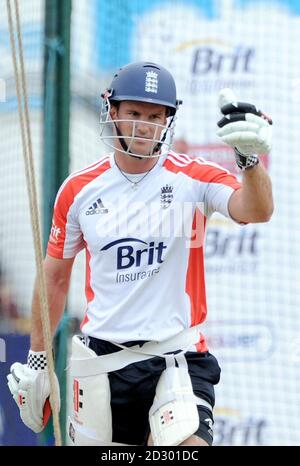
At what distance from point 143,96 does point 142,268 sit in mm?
680

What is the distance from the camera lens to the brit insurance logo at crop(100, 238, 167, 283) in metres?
4.21

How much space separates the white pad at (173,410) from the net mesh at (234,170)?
2467 mm

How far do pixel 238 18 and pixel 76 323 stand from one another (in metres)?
2.10

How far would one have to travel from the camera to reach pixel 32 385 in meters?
4.54

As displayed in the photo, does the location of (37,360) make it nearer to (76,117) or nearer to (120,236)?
(120,236)

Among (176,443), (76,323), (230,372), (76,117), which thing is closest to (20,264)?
(76,323)

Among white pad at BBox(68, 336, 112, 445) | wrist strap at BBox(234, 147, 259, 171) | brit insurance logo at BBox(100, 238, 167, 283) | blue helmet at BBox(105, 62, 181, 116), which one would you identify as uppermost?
blue helmet at BBox(105, 62, 181, 116)

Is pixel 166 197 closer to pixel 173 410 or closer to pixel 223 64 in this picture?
pixel 173 410

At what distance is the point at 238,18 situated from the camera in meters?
6.62

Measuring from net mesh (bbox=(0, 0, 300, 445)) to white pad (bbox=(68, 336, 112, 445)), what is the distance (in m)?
2.17

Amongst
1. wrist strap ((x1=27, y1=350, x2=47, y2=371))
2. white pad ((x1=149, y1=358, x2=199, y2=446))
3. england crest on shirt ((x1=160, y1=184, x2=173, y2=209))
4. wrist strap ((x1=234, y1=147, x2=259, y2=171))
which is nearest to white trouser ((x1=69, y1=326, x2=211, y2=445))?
white pad ((x1=149, y1=358, x2=199, y2=446))

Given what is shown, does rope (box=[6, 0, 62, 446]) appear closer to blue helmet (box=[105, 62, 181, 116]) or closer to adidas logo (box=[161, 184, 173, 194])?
blue helmet (box=[105, 62, 181, 116])

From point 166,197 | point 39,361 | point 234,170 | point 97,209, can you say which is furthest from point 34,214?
point 234,170

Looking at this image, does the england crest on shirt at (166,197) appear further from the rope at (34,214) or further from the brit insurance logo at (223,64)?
the brit insurance logo at (223,64)
